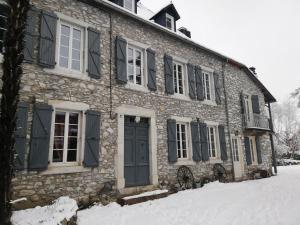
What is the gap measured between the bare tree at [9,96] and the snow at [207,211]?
192 cm

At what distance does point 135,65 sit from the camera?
8688 millimetres

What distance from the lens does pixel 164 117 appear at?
897 cm

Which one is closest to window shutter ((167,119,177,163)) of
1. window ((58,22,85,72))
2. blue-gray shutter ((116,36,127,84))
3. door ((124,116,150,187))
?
door ((124,116,150,187))

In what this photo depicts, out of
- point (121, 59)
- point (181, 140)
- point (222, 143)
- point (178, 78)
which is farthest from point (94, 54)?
point (222, 143)

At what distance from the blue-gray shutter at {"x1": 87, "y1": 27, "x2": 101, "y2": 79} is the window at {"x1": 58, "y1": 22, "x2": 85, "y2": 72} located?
251 millimetres

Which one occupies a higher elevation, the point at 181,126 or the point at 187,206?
the point at 181,126

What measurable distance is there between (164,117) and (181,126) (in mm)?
1123

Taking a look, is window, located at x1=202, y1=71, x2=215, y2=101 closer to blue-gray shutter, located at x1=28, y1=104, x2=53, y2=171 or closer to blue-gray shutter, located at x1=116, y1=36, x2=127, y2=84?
blue-gray shutter, located at x1=116, y1=36, x2=127, y2=84

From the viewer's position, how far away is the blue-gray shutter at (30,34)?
243 inches

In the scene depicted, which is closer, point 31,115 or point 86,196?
point 31,115

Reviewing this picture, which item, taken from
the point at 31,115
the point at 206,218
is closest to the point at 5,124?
the point at 31,115

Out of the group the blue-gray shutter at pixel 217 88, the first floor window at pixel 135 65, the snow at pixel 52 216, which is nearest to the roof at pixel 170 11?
the first floor window at pixel 135 65

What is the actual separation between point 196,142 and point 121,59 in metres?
4.43

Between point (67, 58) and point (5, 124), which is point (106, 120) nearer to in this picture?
point (67, 58)
